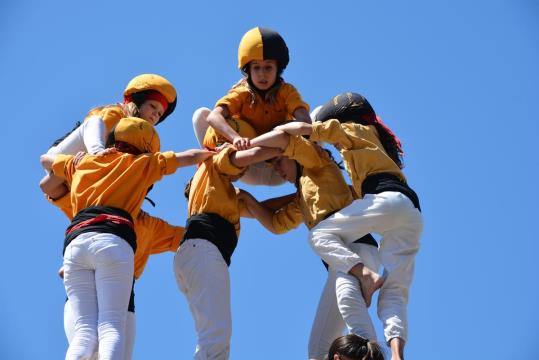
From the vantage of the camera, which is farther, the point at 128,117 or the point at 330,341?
the point at 128,117

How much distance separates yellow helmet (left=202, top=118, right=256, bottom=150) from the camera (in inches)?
388

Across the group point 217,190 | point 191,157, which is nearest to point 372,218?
point 217,190

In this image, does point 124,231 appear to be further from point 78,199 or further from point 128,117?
point 128,117

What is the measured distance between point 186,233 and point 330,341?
1778 millimetres

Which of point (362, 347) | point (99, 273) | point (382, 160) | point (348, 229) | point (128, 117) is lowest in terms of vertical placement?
point (362, 347)

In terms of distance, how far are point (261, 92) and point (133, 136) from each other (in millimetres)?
1749

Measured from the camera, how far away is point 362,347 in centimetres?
764

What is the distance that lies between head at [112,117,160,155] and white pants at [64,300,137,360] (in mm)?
1519

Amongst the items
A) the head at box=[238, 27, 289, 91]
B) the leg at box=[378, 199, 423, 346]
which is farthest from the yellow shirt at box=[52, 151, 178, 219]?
the leg at box=[378, 199, 423, 346]

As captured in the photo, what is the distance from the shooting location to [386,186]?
880 centimetres

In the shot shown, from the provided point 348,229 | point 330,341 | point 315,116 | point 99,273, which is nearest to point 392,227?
point 348,229

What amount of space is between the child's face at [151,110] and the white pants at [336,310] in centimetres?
252

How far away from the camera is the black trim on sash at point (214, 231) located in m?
9.17

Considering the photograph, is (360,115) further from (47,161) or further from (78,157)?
(47,161)
